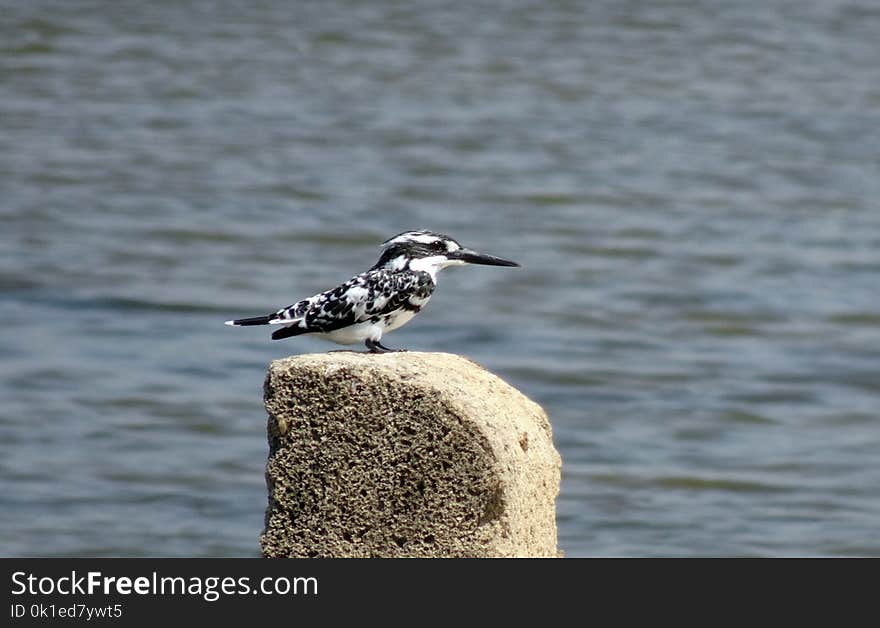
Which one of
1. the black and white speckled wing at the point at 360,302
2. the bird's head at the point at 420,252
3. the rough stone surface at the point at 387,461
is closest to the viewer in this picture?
the rough stone surface at the point at 387,461

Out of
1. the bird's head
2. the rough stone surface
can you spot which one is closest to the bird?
the bird's head

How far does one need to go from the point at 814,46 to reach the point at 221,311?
15027mm

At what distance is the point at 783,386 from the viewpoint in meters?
15.9

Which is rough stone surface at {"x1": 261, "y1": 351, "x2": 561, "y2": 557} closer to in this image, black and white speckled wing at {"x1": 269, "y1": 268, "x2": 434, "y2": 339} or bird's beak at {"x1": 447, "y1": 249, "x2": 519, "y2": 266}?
black and white speckled wing at {"x1": 269, "y1": 268, "x2": 434, "y2": 339}

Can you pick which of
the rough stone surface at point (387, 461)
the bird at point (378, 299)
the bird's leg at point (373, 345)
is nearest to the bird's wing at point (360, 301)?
the bird at point (378, 299)

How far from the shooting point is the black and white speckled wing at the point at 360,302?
596 cm

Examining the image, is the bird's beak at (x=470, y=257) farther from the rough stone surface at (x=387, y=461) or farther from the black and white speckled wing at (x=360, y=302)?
the rough stone surface at (x=387, y=461)

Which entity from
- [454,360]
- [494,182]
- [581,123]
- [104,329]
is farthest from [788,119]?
[454,360]

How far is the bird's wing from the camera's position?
5957 mm

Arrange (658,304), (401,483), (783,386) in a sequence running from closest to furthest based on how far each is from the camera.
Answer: (401,483) → (783,386) → (658,304)

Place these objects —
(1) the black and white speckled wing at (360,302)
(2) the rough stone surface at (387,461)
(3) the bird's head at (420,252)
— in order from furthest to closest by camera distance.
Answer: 1. (3) the bird's head at (420,252)
2. (1) the black and white speckled wing at (360,302)
3. (2) the rough stone surface at (387,461)

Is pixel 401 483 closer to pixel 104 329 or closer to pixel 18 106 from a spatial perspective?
pixel 104 329

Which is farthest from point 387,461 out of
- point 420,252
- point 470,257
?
point 470,257

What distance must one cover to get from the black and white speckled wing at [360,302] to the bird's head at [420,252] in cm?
5
